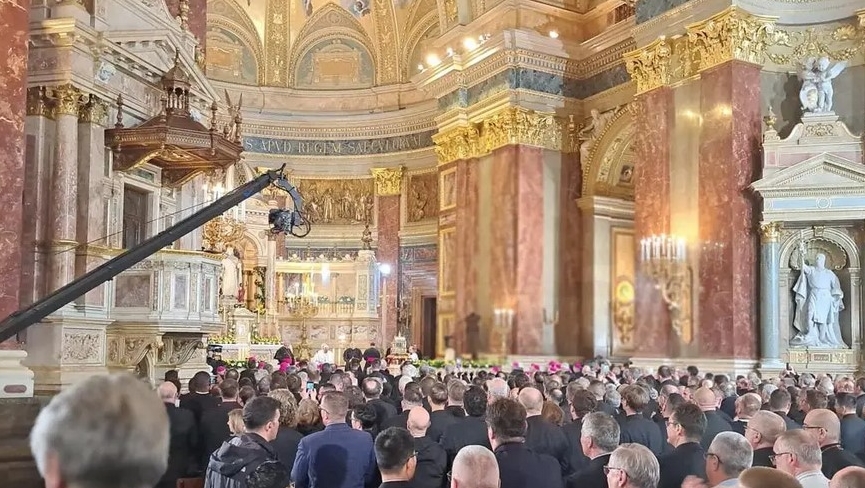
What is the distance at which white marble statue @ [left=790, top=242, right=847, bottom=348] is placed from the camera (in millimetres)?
15023

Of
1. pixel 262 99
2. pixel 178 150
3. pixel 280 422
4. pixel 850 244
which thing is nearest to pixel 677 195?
pixel 850 244

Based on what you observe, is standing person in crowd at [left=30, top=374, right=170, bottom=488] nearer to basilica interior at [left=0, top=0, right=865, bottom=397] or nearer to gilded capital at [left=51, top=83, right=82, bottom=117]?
basilica interior at [left=0, top=0, right=865, bottom=397]

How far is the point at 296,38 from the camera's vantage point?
30641mm

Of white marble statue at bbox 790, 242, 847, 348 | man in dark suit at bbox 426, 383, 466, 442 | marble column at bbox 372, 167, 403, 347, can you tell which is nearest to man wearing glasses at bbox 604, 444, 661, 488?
man in dark suit at bbox 426, 383, 466, 442

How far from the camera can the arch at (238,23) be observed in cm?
2945

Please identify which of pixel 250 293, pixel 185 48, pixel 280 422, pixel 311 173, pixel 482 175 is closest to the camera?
pixel 280 422

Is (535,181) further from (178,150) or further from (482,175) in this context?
(178,150)

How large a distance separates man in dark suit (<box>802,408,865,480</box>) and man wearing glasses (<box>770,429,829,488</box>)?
100 cm

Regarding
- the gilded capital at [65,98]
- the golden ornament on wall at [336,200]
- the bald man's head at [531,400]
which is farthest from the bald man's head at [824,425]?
the golden ornament on wall at [336,200]

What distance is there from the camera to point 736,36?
15.5m

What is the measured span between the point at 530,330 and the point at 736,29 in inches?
338

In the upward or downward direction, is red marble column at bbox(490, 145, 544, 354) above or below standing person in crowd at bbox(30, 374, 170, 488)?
above

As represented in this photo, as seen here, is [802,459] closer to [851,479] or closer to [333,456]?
[851,479]

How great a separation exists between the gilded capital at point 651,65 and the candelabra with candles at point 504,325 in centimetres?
618
